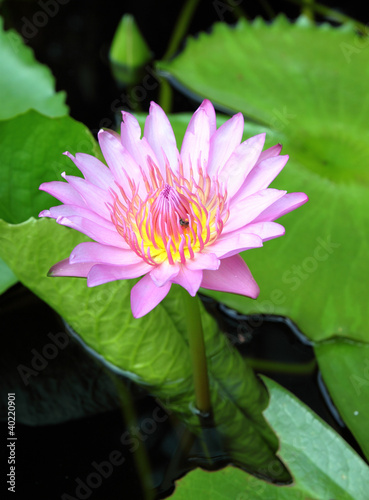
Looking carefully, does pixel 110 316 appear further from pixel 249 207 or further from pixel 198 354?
pixel 249 207

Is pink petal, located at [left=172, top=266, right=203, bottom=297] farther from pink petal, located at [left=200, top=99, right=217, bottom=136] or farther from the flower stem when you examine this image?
pink petal, located at [left=200, top=99, right=217, bottom=136]

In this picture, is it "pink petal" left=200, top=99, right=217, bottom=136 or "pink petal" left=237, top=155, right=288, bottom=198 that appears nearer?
"pink petal" left=237, top=155, right=288, bottom=198
